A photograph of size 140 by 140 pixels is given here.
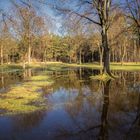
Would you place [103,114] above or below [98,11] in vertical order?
below

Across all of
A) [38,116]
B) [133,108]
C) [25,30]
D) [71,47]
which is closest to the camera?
[38,116]

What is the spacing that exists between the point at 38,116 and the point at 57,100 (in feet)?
14.3

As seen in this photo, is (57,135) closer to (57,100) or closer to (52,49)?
(57,100)

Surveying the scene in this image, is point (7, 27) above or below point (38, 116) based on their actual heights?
above

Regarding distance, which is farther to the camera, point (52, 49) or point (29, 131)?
point (52, 49)

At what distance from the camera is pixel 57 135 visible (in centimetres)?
915

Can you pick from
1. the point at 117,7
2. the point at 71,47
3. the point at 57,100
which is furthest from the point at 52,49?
the point at 57,100

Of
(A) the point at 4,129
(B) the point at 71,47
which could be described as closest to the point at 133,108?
(A) the point at 4,129

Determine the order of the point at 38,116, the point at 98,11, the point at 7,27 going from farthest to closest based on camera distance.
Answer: the point at 98,11, the point at 38,116, the point at 7,27

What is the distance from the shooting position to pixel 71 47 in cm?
10694

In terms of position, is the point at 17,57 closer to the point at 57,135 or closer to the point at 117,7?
the point at 117,7

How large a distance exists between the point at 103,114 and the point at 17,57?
344ft

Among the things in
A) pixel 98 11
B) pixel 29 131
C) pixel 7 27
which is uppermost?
pixel 98 11

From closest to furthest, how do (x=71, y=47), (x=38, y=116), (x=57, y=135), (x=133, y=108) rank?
1. (x=57, y=135)
2. (x=38, y=116)
3. (x=133, y=108)
4. (x=71, y=47)
